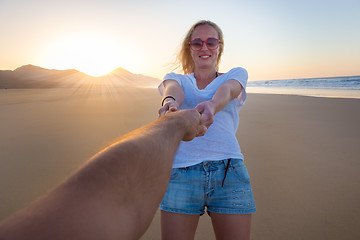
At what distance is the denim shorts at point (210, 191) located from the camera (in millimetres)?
1449

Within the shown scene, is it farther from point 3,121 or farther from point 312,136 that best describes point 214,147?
point 3,121

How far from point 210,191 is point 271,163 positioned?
2219 millimetres

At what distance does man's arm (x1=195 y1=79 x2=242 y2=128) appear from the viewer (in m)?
1.48

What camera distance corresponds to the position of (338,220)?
2.07m

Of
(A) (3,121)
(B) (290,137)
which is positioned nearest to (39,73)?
(A) (3,121)

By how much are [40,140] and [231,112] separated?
4178 millimetres

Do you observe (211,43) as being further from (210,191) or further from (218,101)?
(210,191)

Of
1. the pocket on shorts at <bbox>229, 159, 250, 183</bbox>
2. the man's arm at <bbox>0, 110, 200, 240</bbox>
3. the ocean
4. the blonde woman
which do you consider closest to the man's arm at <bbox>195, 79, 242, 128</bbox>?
the blonde woman

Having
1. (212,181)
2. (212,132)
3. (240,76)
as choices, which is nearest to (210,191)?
(212,181)

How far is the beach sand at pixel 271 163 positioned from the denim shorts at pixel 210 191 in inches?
27.4

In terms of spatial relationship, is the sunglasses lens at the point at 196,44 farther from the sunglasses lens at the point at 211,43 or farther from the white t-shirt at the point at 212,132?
the white t-shirt at the point at 212,132

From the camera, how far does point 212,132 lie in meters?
1.71

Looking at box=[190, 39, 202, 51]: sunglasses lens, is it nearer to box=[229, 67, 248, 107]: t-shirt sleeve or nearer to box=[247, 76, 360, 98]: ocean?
box=[229, 67, 248, 107]: t-shirt sleeve

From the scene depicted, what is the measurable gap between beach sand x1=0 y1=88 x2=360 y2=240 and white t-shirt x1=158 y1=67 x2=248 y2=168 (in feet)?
2.39
